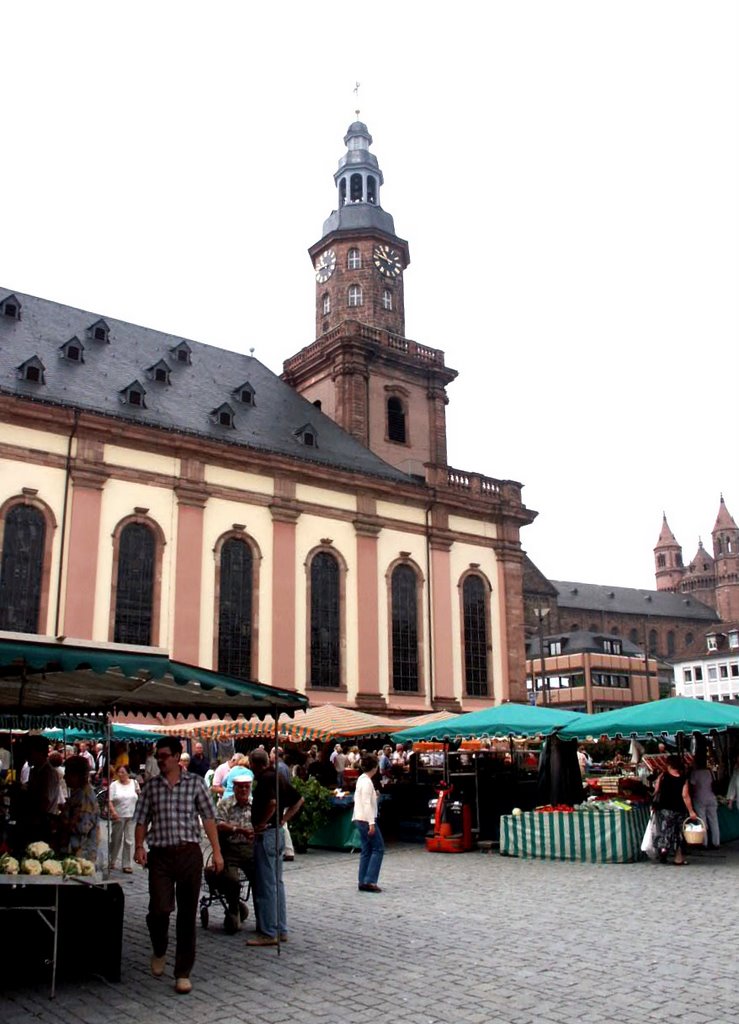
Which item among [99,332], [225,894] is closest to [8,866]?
[225,894]

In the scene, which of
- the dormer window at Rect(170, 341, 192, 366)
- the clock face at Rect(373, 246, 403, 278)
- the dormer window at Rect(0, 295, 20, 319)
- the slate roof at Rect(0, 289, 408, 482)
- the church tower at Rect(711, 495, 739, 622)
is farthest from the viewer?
the church tower at Rect(711, 495, 739, 622)

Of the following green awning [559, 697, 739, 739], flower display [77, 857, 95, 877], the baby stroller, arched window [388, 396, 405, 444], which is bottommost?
the baby stroller

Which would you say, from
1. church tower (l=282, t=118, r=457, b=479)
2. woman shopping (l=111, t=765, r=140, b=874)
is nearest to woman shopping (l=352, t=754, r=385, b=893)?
woman shopping (l=111, t=765, r=140, b=874)

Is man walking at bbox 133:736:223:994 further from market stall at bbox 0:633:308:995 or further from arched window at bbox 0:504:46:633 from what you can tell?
arched window at bbox 0:504:46:633

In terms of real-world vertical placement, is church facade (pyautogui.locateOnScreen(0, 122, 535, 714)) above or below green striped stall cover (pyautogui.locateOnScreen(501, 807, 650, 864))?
above

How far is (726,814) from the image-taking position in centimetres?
1769

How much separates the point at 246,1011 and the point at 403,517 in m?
30.7

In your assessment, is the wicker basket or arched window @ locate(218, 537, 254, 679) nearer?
the wicker basket

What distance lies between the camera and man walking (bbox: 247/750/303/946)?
8867 mm

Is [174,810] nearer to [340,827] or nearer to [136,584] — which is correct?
[340,827]

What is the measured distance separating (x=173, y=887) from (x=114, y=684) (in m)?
2.63

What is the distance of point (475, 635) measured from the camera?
38156 mm

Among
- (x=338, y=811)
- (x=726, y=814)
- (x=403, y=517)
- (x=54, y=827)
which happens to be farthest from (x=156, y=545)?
(x=54, y=827)

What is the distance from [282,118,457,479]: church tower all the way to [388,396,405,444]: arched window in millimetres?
44
